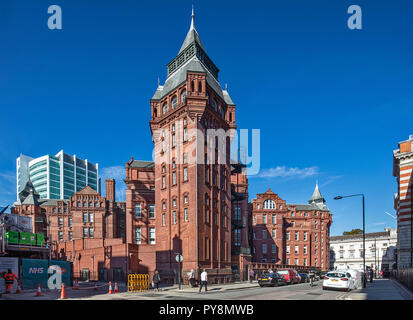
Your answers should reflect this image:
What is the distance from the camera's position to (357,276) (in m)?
25.4

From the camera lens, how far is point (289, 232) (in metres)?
81.0

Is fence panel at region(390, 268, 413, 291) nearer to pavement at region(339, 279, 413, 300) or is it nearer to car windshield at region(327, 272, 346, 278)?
pavement at region(339, 279, 413, 300)

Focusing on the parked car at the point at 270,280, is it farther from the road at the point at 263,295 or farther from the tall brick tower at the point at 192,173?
the tall brick tower at the point at 192,173

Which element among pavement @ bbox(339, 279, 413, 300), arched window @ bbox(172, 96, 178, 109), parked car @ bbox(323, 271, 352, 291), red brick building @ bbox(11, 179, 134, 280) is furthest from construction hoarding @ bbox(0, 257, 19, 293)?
arched window @ bbox(172, 96, 178, 109)

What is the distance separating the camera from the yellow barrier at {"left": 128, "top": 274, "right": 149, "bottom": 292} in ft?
86.3

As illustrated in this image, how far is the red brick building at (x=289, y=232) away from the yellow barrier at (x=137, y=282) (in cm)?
4895

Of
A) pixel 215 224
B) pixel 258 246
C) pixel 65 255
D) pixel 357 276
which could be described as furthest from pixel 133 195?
pixel 357 276

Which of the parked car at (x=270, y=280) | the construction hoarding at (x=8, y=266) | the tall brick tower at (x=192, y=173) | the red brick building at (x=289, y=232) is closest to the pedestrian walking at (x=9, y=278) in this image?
the construction hoarding at (x=8, y=266)

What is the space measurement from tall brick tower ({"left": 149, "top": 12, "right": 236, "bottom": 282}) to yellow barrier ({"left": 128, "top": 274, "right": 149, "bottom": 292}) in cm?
940

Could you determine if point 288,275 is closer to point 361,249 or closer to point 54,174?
point 361,249

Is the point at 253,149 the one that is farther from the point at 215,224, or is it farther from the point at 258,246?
the point at 258,246

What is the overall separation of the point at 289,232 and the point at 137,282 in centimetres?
6080

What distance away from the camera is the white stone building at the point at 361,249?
320ft
